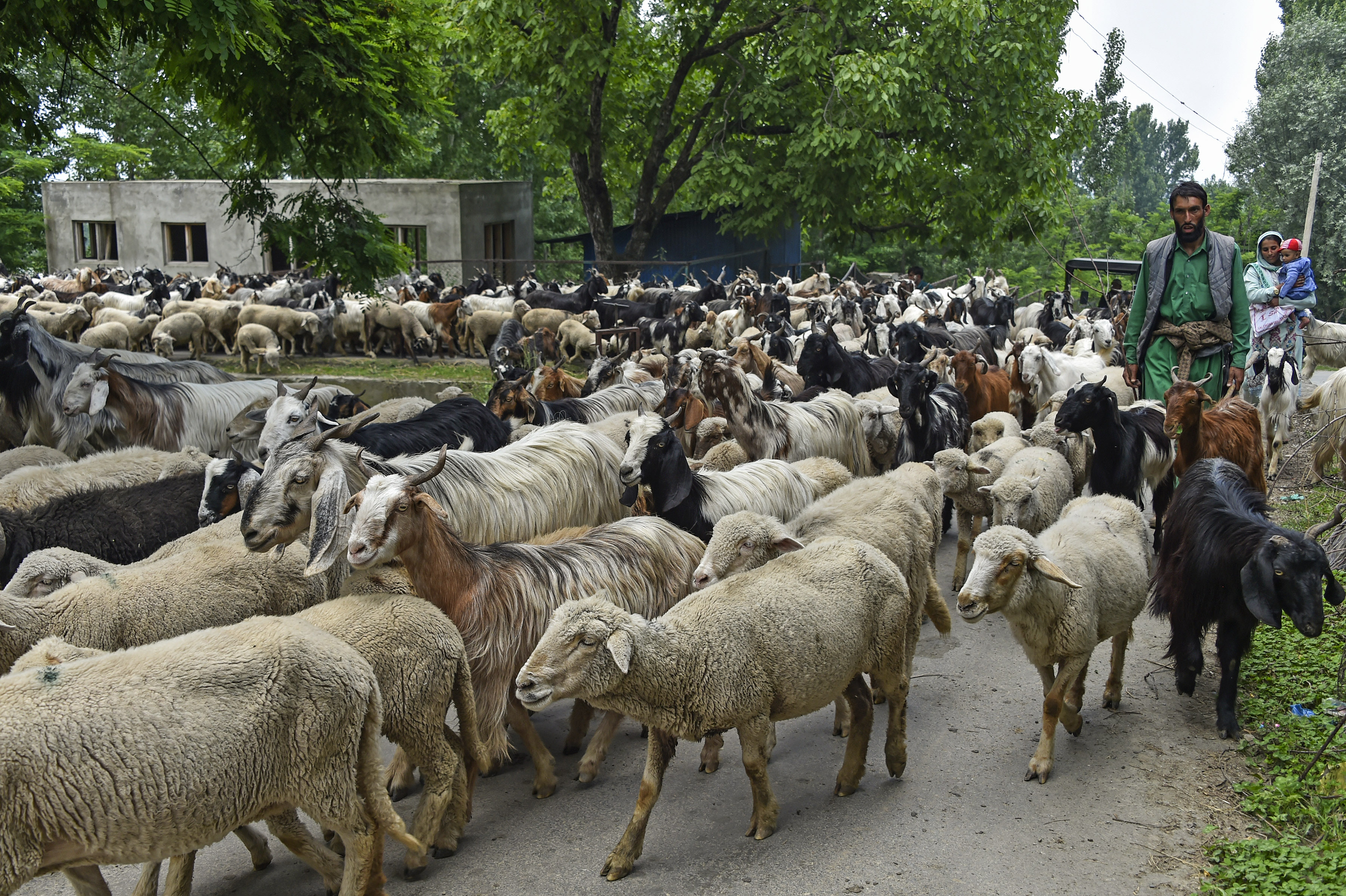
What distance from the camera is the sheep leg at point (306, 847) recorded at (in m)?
3.81

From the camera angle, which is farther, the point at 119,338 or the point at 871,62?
the point at 871,62

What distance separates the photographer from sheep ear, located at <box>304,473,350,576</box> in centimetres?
454

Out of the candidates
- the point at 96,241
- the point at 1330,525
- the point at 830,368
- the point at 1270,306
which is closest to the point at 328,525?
the point at 1330,525

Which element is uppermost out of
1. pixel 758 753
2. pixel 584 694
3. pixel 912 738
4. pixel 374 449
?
pixel 374 449

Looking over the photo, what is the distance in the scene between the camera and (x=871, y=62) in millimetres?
21312

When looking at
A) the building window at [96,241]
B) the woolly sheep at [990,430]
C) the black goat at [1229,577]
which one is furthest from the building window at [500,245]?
the black goat at [1229,577]

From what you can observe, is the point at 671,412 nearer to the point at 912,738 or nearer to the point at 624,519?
the point at 624,519

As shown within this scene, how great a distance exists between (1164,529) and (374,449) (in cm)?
463

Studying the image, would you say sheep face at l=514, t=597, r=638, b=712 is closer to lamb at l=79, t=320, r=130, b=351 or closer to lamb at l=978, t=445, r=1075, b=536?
lamb at l=978, t=445, r=1075, b=536

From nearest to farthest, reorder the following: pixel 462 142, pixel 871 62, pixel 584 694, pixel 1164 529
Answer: pixel 584 694 < pixel 1164 529 < pixel 871 62 < pixel 462 142

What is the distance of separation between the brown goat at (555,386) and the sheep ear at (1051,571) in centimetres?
617

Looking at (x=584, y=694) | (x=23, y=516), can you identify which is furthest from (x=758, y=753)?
(x=23, y=516)

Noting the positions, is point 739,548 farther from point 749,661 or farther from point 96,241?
point 96,241

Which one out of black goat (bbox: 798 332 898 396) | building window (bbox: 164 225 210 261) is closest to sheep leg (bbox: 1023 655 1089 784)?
black goat (bbox: 798 332 898 396)
